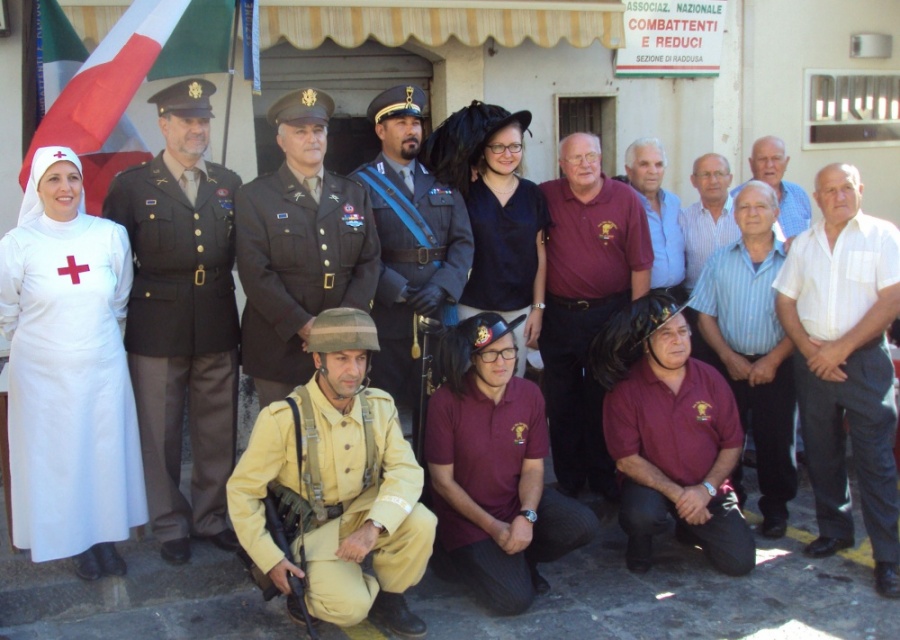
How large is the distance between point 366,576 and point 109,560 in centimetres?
124

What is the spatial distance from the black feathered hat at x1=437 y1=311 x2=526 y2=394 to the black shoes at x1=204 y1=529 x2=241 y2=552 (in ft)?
4.09

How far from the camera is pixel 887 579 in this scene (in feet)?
13.8

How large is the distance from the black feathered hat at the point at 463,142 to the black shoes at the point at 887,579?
8.35 ft

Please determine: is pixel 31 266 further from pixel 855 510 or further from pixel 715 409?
pixel 855 510

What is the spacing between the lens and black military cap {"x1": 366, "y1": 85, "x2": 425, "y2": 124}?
15.2ft

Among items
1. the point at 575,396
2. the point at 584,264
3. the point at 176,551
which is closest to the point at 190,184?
the point at 176,551

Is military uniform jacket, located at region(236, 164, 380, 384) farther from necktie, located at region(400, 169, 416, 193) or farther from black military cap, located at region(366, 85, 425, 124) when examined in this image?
black military cap, located at region(366, 85, 425, 124)

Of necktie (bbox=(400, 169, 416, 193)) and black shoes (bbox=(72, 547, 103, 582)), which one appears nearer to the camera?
black shoes (bbox=(72, 547, 103, 582))

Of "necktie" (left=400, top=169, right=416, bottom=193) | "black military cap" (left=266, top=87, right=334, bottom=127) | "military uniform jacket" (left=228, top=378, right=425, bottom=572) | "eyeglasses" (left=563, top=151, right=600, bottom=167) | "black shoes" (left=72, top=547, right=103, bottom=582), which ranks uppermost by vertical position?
"black military cap" (left=266, top=87, right=334, bottom=127)

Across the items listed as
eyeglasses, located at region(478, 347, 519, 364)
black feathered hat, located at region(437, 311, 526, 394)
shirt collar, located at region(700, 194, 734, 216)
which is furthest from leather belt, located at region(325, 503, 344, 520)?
shirt collar, located at region(700, 194, 734, 216)

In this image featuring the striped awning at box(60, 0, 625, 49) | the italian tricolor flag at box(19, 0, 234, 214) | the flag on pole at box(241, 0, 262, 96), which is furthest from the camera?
the striped awning at box(60, 0, 625, 49)

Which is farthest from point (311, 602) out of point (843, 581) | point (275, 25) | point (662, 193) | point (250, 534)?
point (275, 25)

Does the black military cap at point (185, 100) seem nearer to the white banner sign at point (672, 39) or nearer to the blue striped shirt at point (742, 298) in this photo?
the blue striped shirt at point (742, 298)

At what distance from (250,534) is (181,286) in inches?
47.8
